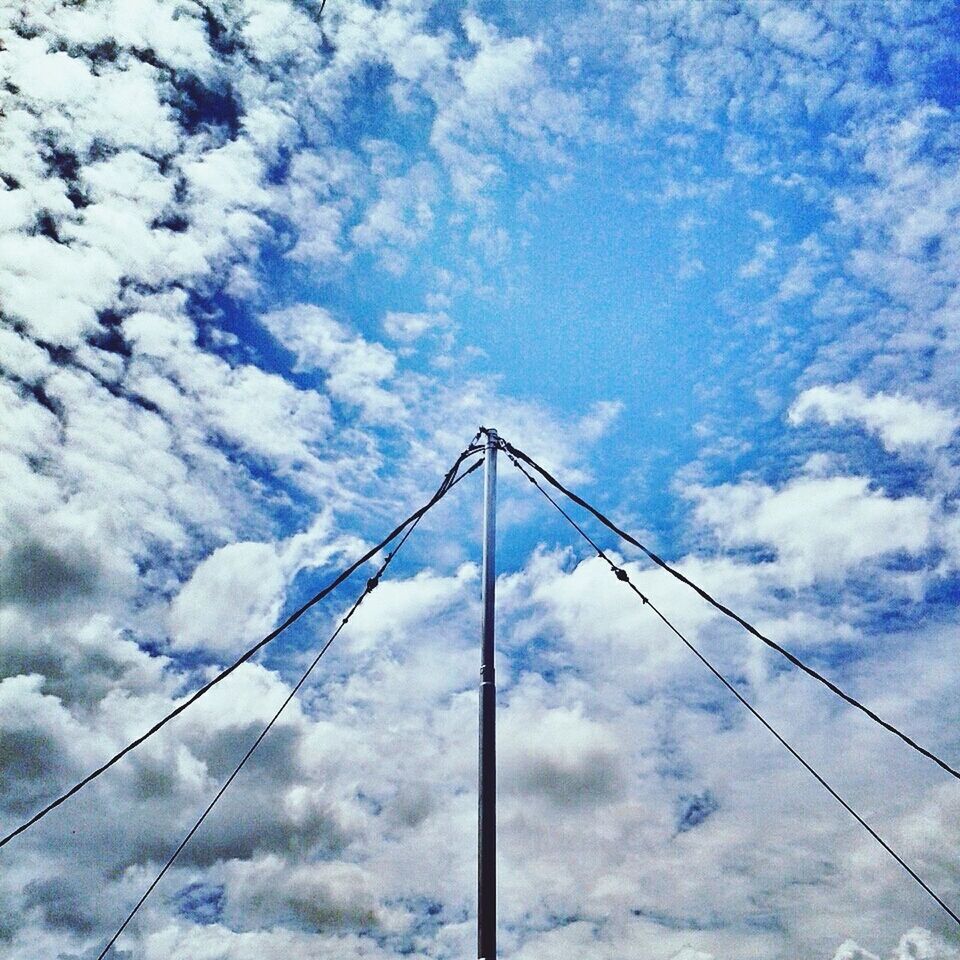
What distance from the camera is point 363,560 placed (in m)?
9.76

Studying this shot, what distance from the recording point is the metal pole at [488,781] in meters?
5.42

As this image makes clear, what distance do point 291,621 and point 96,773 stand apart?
141 inches

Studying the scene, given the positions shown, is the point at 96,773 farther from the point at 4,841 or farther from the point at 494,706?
the point at 494,706

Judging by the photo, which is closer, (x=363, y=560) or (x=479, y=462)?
(x=363, y=560)

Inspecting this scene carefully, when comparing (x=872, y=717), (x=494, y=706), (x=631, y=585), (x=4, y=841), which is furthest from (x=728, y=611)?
(x=4, y=841)

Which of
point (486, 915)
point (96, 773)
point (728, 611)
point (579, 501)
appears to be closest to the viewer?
point (486, 915)

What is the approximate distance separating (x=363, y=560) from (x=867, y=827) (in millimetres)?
8900

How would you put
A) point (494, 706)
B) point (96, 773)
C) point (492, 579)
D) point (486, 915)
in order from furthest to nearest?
point (96, 773)
point (492, 579)
point (494, 706)
point (486, 915)

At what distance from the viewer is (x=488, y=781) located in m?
6.07

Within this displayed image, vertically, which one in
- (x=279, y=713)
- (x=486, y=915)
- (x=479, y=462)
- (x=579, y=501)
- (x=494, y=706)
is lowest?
(x=486, y=915)

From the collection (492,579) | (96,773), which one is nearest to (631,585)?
(492,579)

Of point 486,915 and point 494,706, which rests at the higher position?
point 494,706

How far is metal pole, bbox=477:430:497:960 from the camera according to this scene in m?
5.42

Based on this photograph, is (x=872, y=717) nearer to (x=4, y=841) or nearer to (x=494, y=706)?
(x=494, y=706)
